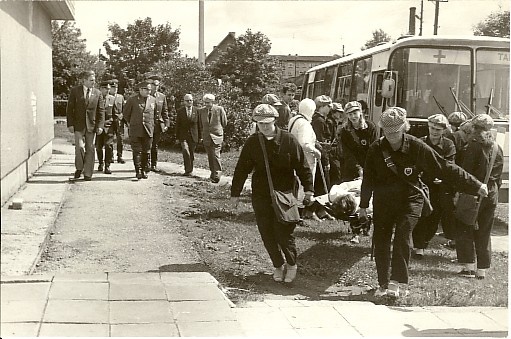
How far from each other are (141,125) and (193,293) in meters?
5.71

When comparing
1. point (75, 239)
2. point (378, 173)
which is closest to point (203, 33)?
point (378, 173)

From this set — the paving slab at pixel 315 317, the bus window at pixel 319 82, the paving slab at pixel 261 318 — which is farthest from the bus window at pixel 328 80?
the paving slab at pixel 261 318

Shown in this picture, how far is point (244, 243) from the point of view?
314 inches

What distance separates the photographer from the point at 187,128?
12469 mm

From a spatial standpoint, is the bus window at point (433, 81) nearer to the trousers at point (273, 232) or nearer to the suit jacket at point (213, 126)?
the suit jacket at point (213, 126)

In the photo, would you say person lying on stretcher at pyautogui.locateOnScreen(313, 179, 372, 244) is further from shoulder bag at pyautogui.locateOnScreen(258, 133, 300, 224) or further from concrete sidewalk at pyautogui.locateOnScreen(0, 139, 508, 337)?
concrete sidewalk at pyautogui.locateOnScreen(0, 139, 508, 337)

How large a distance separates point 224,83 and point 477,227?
25.0 feet

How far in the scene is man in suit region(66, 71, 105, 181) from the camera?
9.93 metres

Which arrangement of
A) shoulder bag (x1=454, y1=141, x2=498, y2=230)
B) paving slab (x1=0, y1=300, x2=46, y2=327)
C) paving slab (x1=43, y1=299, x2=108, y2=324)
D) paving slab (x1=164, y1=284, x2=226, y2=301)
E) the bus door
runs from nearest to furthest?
paving slab (x1=0, y1=300, x2=46, y2=327), paving slab (x1=43, y1=299, x2=108, y2=324), paving slab (x1=164, y1=284, x2=226, y2=301), shoulder bag (x1=454, y1=141, x2=498, y2=230), the bus door

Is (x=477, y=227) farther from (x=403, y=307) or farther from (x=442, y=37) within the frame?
(x=442, y=37)

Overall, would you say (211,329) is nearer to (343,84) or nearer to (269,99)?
(269,99)

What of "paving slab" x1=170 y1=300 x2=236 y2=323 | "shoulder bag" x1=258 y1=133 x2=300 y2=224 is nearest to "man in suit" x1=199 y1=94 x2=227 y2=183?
"shoulder bag" x1=258 y1=133 x2=300 y2=224

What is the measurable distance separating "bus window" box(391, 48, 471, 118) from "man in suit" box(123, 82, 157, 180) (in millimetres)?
3929

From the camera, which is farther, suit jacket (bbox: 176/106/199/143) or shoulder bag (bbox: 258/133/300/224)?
suit jacket (bbox: 176/106/199/143)
